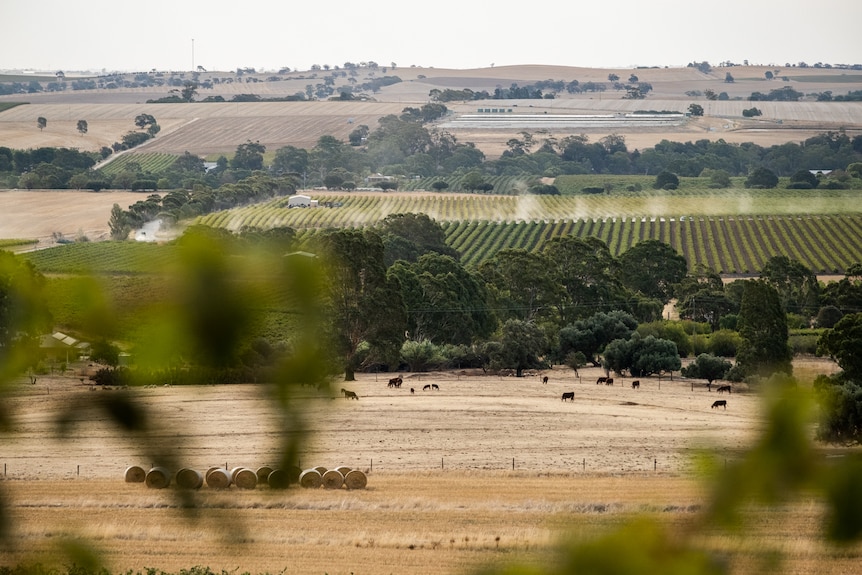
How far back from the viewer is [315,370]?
1196mm

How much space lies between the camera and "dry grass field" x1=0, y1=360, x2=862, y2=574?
1.23m

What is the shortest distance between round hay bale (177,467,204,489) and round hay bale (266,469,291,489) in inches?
3.4

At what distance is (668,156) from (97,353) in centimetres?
11500

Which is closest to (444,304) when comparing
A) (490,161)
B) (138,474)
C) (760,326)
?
(760,326)

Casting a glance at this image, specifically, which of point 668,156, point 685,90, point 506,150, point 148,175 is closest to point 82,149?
point 148,175

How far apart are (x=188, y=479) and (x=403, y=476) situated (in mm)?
21027

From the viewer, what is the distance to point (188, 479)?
1.37m

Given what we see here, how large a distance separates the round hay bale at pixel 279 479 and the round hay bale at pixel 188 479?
0.09 meters

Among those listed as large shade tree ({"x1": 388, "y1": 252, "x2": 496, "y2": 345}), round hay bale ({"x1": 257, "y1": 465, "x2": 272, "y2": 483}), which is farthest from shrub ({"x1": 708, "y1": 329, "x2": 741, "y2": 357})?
round hay bale ({"x1": 257, "y1": 465, "x2": 272, "y2": 483})

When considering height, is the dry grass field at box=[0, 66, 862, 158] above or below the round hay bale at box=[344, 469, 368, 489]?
below

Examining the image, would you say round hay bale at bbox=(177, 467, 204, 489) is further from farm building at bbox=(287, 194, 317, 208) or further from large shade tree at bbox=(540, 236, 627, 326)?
farm building at bbox=(287, 194, 317, 208)

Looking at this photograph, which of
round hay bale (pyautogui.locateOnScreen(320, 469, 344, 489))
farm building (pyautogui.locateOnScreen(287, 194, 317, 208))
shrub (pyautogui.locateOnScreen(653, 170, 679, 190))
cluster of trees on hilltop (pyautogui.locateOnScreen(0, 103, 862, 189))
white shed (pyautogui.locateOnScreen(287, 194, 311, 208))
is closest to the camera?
round hay bale (pyautogui.locateOnScreen(320, 469, 344, 489))

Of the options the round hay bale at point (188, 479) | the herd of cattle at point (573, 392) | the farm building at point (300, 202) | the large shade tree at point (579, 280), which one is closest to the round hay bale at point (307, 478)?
the round hay bale at point (188, 479)

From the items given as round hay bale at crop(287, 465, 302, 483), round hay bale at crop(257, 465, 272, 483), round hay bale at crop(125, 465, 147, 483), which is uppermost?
round hay bale at crop(287, 465, 302, 483)
